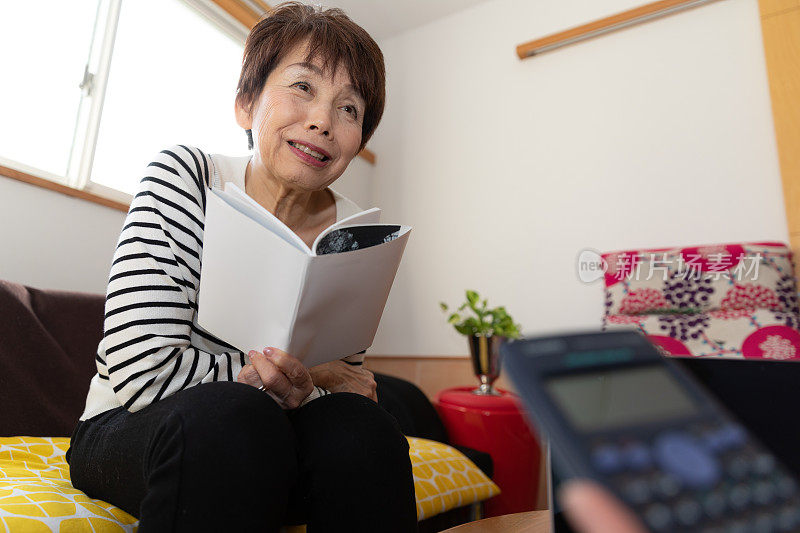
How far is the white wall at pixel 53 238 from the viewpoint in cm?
134

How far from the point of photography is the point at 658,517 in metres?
0.19

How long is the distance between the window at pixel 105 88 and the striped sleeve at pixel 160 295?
39.8 inches

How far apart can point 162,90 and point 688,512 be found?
205 centimetres

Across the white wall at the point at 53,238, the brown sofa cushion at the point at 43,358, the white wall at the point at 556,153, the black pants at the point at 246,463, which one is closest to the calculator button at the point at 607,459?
the black pants at the point at 246,463

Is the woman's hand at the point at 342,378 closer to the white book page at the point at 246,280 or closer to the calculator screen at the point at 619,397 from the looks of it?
the white book page at the point at 246,280

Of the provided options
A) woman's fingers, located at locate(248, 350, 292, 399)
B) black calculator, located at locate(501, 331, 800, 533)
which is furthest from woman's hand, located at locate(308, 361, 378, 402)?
black calculator, located at locate(501, 331, 800, 533)

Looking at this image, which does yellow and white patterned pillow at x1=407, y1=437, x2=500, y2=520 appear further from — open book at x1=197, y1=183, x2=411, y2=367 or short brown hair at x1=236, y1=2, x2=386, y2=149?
short brown hair at x1=236, y1=2, x2=386, y2=149

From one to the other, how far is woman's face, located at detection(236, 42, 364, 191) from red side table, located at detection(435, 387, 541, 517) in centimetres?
106

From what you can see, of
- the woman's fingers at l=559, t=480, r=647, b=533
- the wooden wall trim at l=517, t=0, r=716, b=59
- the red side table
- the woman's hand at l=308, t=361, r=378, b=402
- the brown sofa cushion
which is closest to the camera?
the woman's fingers at l=559, t=480, r=647, b=533

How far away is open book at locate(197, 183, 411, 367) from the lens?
1.82 ft

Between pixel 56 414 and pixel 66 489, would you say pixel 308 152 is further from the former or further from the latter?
pixel 56 414

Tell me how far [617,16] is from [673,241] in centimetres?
98

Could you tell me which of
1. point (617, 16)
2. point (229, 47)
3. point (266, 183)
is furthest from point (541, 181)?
point (266, 183)

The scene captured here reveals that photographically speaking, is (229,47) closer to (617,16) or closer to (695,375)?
(617,16)
